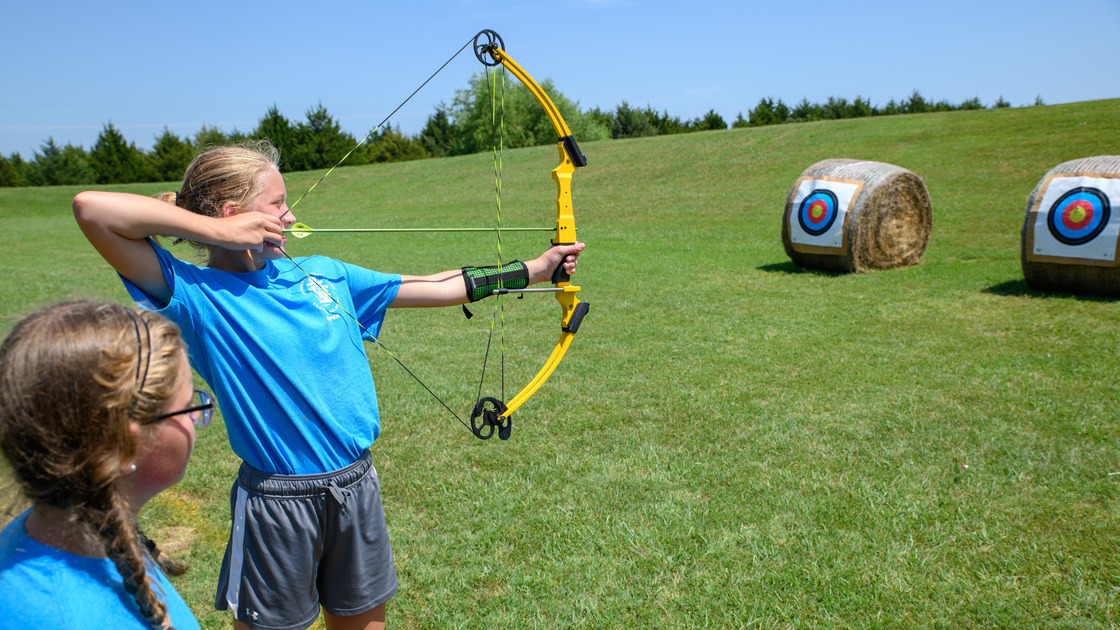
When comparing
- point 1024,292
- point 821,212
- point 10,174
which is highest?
point 10,174

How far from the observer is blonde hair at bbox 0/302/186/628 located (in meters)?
0.83

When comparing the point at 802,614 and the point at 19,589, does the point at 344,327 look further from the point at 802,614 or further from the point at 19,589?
the point at 802,614

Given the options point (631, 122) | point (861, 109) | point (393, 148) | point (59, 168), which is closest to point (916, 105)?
point (861, 109)

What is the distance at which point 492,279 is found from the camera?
206cm

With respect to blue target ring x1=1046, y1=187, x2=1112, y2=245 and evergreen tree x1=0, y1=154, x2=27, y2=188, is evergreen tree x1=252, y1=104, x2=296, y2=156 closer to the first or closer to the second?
evergreen tree x1=0, y1=154, x2=27, y2=188

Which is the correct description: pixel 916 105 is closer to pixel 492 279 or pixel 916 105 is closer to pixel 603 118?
pixel 603 118

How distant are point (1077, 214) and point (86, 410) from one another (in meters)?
7.56

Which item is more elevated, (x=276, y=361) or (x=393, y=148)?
(x=393, y=148)

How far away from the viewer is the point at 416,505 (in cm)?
317

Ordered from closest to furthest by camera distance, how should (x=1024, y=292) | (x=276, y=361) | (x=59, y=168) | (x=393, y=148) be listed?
(x=276, y=361), (x=1024, y=292), (x=59, y=168), (x=393, y=148)

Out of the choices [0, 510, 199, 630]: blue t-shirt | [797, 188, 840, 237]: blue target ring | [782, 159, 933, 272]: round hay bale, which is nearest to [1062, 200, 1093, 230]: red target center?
[782, 159, 933, 272]: round hay bale

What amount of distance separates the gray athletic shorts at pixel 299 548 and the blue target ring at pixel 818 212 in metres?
7.49

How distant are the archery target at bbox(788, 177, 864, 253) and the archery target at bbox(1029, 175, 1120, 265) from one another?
1911mm

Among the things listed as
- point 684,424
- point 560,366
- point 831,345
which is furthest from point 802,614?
point 831,345
